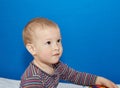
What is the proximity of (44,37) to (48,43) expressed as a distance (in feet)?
0.10

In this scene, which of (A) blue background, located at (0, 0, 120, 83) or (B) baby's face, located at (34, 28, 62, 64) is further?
(A) blue background, located at (0, 0, 120, 83)

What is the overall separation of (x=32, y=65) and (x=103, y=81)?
0.36m

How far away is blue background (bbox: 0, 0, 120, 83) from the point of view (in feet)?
4.28

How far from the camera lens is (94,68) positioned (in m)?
1.41

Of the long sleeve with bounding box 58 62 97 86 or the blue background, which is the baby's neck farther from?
the blue background

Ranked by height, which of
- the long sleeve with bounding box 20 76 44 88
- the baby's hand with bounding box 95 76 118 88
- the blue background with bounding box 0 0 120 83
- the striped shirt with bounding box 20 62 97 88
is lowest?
the long sleeve with bounding box 20 76 44 88

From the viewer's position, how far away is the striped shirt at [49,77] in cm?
95

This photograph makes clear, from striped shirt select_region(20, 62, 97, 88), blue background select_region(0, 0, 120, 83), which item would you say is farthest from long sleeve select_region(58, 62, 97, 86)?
blue background select_region(0, 0, 120, 83)

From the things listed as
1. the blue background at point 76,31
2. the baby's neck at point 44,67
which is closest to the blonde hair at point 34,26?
the baby's neck at point 44,67

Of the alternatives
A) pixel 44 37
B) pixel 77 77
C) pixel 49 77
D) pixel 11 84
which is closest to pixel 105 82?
pixel 77 77

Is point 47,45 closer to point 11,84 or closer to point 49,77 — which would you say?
point 49,77

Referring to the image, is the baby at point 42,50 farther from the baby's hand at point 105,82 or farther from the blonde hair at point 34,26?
the baby's hand at point 105,82

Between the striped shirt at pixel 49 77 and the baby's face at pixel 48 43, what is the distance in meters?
0.08

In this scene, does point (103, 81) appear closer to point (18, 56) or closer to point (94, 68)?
point (94, 68)
